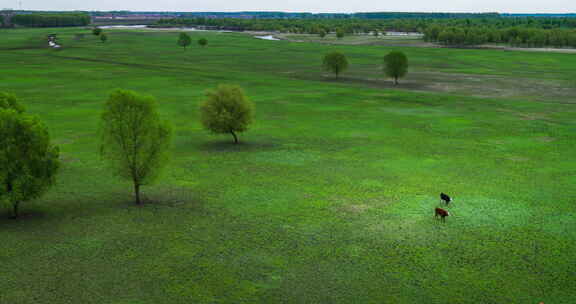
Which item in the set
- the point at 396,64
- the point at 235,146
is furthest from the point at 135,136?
the point at 396,64

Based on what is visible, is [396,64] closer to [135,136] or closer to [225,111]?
[225,111]

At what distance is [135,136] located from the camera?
39.0 meters

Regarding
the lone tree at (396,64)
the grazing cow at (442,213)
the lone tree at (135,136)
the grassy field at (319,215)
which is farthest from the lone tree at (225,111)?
the lone tree at (396,64)

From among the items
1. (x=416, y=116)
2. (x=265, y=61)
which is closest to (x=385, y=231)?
(x=416, y=116)

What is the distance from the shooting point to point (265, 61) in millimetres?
166500

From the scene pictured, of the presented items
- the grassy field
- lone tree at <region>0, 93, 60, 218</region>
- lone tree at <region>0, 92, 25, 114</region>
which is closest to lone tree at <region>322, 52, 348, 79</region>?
the grassy field

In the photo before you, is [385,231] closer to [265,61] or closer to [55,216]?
[55,216]

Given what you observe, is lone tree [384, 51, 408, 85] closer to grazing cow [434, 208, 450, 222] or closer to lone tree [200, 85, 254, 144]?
lone tree [200, 85, 254, 144]

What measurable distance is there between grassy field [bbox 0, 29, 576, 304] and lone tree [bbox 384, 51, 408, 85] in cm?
3223

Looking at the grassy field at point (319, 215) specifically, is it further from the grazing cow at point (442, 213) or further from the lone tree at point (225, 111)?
the lone tree at point (225, 111)

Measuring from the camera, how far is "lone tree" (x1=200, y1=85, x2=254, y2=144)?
5934 centimetres

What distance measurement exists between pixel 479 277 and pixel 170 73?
115 meters

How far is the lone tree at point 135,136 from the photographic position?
38.3 metres

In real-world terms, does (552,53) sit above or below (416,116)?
above
